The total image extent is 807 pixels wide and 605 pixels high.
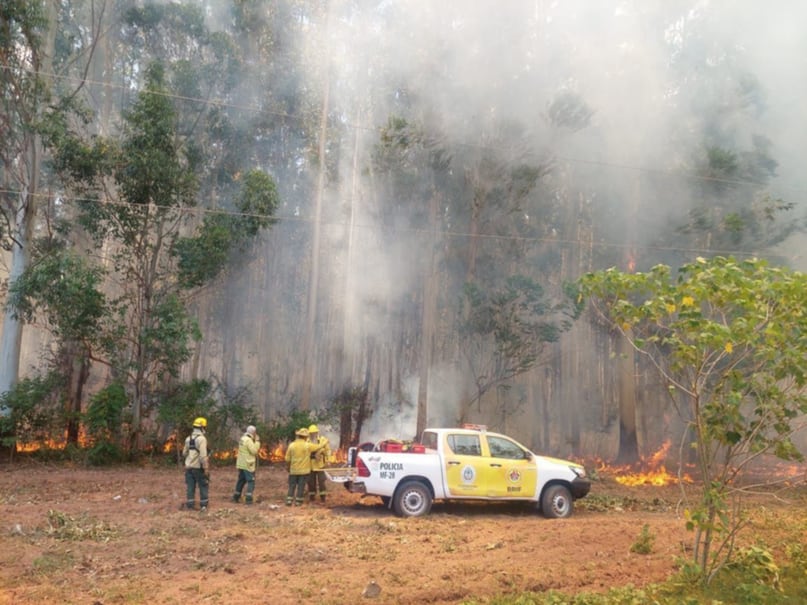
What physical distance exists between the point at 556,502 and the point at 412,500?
2.51 meters

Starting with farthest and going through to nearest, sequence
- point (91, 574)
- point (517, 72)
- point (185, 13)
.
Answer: point (517, 72) → point (185, 13) → point (91, 574)

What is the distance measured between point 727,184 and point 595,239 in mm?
4521

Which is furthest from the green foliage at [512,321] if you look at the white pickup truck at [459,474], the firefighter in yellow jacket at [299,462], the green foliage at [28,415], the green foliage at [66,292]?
the green foliage at [28,415]

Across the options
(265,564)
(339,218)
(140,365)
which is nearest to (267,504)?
(265,564)

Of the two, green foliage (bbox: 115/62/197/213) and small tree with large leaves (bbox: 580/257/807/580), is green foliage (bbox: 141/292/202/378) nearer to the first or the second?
green foliage (bbox: 115/62/197/213)

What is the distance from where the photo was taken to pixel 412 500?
10.0 metres

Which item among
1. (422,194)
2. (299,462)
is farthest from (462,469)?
(422,194)

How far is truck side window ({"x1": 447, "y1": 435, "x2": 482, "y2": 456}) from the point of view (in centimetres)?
1023

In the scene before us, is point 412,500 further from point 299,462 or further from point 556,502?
point 556,502


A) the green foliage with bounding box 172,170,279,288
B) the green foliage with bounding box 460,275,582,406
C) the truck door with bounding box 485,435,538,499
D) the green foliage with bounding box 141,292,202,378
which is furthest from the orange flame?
the green foliage with bounding box 172,170,279,288

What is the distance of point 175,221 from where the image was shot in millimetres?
17375

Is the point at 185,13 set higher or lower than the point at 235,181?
higher

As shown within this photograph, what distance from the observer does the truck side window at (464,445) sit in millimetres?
10234

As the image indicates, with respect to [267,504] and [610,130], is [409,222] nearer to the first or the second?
[610,130]
